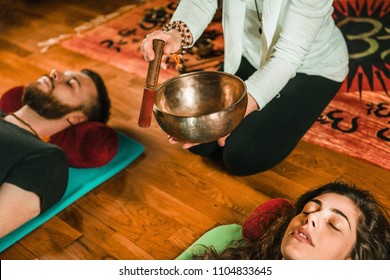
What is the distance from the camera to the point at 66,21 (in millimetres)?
3566

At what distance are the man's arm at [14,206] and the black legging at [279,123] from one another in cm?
74

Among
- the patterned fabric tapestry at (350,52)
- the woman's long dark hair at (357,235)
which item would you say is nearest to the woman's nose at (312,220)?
the woman's long dark hair at (357,235)

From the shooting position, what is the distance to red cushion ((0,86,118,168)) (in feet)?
6.81

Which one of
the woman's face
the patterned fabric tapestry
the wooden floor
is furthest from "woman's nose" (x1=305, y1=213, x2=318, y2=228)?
the patterned fabric tapestry

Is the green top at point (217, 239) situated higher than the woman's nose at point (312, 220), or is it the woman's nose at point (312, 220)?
the woman's nose at point (312, 220)

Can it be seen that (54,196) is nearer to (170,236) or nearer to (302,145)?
(170,236)

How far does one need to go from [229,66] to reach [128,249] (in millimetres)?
786

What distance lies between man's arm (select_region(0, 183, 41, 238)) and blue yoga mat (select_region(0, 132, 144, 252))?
0.08 meters

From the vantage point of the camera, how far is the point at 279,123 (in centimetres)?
189

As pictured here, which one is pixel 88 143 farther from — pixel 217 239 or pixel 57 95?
pixel 217 239

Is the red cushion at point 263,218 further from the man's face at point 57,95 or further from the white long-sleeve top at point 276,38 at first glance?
the man's face at point 57,95

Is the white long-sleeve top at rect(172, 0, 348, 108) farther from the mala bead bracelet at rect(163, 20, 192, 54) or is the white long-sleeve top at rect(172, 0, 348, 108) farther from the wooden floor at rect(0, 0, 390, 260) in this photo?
the wooden floor at rect(0, 0, 390, 260)

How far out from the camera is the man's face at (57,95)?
209cm
